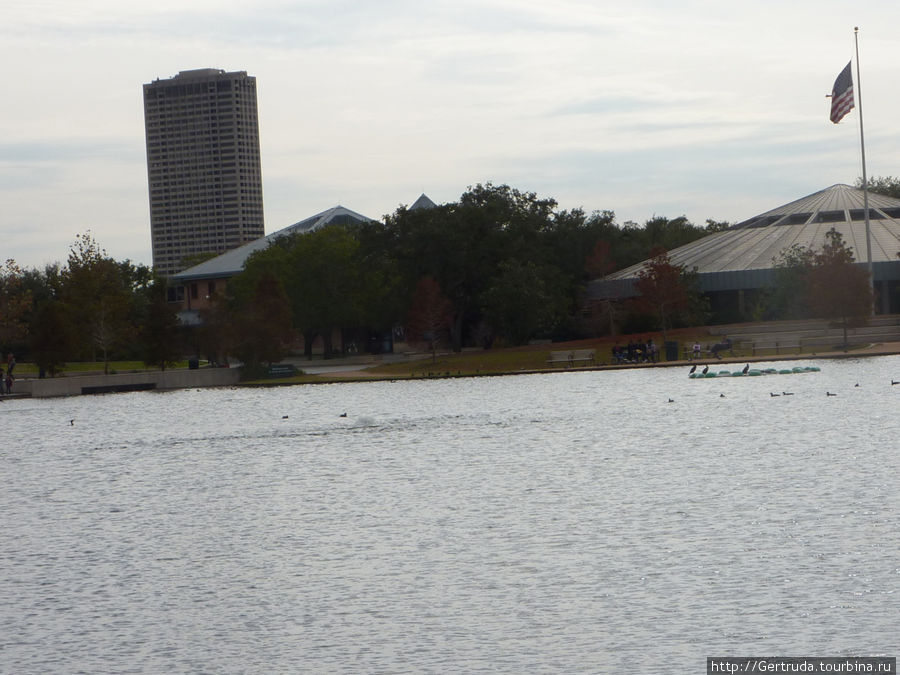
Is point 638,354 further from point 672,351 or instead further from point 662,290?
point 662,290

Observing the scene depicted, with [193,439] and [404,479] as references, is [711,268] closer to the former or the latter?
[193,439]

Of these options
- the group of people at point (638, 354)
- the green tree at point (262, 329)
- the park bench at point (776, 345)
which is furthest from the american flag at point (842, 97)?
the green tree at point (262, 329)

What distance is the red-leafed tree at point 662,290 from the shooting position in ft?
249

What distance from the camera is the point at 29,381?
7175cm

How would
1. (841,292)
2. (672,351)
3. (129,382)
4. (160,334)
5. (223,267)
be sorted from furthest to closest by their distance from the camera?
(223,267), (160,334), (129,382), (672,351), (841,292)

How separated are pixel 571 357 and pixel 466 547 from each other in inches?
2054

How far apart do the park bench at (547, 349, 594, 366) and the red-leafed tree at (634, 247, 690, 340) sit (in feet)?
21.2

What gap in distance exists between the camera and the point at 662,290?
75.7 metres

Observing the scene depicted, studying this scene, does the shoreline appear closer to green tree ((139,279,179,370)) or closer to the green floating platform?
the green floating platform

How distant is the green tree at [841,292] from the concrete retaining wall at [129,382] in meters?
35.5

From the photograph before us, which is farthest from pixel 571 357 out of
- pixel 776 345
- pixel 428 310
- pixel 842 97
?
pixel 842 97

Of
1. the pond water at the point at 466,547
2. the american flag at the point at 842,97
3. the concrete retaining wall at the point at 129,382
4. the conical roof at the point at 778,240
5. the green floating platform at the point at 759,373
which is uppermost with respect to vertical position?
the american flag at the point at 842,97

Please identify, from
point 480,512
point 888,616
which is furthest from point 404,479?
point 888,616

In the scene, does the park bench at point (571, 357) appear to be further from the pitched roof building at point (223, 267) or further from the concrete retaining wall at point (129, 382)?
the pitched roof building at point (223, 267)
